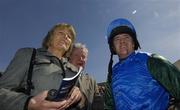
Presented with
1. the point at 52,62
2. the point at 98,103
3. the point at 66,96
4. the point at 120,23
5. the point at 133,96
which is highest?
the point at 120,23

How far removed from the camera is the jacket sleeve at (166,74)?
445 cm

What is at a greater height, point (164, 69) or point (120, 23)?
point (120, 23)

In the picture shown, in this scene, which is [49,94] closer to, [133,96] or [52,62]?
[52,62]

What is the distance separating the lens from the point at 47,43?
5.33 meters

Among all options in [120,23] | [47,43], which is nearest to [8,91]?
[47,43]

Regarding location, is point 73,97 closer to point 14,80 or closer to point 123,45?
point 14,80

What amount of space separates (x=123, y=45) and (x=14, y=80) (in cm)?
205

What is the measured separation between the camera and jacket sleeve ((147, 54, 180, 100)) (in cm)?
445

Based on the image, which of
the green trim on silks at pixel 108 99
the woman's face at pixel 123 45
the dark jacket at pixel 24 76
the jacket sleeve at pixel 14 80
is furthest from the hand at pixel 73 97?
the woman's face at pixel 123 45

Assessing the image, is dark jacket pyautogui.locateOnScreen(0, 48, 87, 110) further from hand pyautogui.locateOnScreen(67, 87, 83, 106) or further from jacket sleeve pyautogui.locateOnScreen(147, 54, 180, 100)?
jacket sleeve pyautogui.locateOnScreen(147, 54, 180, 100)

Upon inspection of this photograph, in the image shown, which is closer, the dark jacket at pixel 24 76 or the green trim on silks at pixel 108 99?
the dark jacket at pixel 24 76

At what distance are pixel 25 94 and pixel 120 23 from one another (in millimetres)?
2494

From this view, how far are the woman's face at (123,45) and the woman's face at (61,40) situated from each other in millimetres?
826

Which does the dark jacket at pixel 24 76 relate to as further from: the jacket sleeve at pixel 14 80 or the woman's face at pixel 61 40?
the woman's face at pixel 61 40
